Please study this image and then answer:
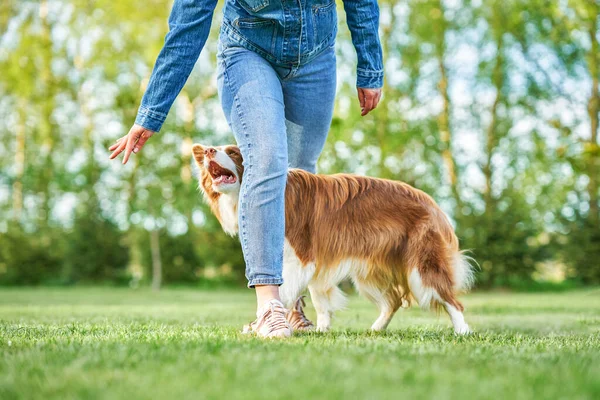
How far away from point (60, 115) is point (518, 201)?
13498mm

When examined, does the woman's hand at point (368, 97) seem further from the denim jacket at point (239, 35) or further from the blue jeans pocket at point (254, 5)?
the blue jeans pocket at point (254, 5)

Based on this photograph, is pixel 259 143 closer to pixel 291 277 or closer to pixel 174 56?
pixel 174 56


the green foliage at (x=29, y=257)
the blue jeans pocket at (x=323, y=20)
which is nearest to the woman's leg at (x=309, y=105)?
the blue jeans pocket at (x=323, y=20)

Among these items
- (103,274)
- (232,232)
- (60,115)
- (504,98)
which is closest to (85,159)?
(60,115)

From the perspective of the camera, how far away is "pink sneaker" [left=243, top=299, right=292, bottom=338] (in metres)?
3.14

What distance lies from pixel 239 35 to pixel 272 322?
1386 mm

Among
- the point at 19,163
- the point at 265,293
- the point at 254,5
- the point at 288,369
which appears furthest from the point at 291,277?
the point at 19,163

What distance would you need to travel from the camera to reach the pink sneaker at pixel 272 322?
3.14m

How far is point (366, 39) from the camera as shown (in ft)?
12.5

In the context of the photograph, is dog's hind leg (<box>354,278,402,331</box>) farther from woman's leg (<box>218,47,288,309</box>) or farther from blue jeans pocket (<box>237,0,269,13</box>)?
blue jeans pocket (<box>237,0,269,13</box>)

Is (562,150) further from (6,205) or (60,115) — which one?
(6,205)

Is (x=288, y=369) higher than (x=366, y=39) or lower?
lower

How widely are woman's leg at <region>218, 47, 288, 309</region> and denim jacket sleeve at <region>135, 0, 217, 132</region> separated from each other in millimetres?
256

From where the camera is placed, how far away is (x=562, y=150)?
58.3ft
